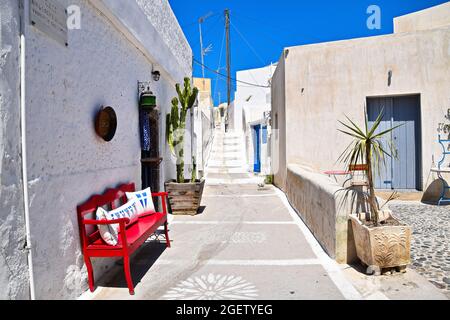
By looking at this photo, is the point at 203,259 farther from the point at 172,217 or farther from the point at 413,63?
the point at 413,63

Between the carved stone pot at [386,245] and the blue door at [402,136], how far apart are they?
484 cm

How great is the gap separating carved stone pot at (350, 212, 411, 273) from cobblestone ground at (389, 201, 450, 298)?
0.36 m

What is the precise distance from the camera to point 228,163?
16500 millimetres

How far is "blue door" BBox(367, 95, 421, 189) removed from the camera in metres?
7.70

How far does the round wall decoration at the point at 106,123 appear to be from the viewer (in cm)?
338

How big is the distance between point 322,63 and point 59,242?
24.0 ft

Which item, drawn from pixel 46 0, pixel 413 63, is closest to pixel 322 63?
pixel 413 63

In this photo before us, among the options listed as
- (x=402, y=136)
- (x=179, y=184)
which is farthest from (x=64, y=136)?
(x=402, y=136)

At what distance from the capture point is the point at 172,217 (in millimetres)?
6371

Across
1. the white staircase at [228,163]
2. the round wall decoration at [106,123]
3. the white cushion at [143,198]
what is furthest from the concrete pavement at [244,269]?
the white staircase at [228,163]

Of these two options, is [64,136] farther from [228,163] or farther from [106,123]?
[228,163]

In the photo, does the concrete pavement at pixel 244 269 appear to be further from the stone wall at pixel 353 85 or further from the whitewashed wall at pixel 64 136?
the stone wall at pixel 353 85

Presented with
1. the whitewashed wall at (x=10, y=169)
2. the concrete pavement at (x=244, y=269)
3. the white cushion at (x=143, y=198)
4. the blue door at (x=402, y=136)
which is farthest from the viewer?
the blue door at (x=402, y=136)

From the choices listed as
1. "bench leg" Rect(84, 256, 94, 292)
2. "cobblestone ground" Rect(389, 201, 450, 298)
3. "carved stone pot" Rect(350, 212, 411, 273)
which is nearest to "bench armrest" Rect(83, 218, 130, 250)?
"bench leg" Rect(84, 256, 94, 292)
